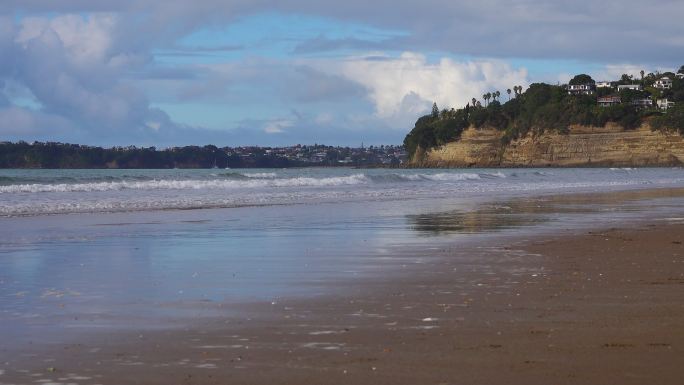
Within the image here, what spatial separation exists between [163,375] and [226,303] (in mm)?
2706

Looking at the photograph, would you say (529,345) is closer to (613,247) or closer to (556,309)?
(556,309)

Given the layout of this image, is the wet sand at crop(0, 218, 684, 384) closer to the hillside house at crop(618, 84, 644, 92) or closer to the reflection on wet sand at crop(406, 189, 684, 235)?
the reflection on wet sand at crop(406, 189, 684, 235)

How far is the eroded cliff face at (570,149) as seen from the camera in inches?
5320

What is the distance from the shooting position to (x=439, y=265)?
11195mm

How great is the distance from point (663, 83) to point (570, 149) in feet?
148

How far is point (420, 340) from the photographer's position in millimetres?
6480

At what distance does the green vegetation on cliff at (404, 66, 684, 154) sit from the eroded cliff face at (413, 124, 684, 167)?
1580 mm

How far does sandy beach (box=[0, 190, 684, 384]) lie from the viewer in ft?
18.2

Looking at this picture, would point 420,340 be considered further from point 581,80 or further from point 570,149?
point 581,80

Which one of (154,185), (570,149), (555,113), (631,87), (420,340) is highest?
(631,87)

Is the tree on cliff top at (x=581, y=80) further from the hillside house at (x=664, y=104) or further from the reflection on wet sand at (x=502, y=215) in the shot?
the reflection on wet sand at (x=502, y=215)

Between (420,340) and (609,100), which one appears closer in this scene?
(420,340)

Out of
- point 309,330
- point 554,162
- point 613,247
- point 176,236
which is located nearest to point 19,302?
point 309,330

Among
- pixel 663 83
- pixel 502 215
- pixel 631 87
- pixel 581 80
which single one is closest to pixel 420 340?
pixel 502 215
